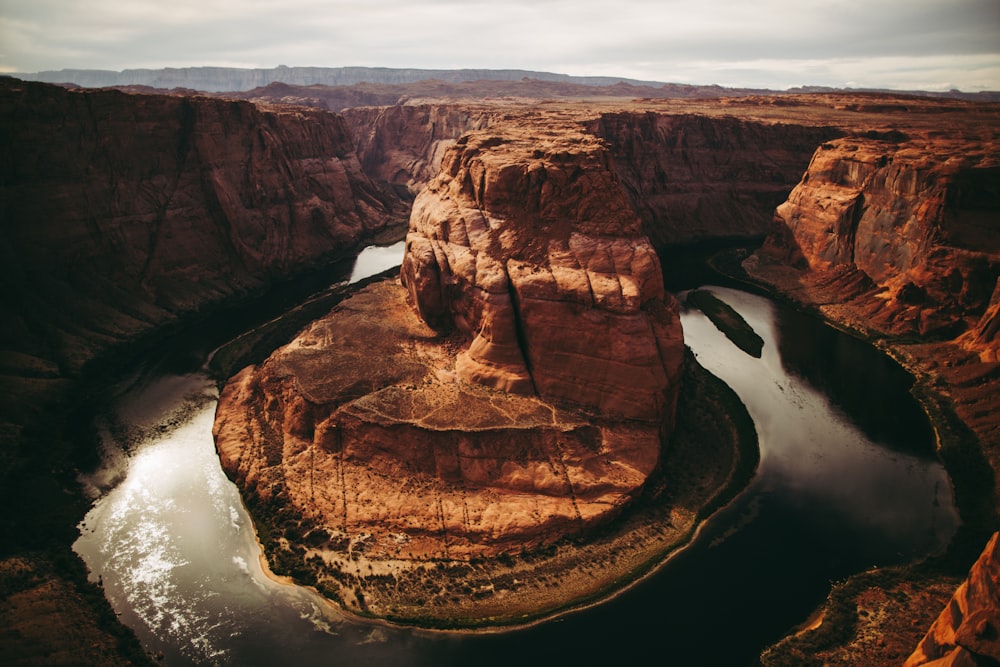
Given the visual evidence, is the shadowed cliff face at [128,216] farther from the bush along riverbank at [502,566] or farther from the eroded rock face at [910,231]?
the eroded rock face at [910,231]

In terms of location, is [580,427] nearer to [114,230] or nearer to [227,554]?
[227,554]

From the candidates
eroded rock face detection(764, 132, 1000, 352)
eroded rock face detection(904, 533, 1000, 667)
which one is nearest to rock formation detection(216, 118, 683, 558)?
eroded rock face detection(904, 533, 1000, 667)

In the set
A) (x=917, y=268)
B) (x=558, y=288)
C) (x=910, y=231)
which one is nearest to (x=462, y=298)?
(x=558, y=288)

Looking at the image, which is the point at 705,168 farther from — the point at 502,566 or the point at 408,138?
the point at 502,566

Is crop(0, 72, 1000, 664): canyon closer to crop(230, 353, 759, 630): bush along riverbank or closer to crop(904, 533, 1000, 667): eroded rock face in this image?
crop(230, 353, 759, 630): bush along riverbank

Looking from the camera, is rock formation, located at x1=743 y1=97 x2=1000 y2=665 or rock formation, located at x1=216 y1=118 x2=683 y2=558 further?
rock formation, located at x1=743 y1=97 x2=1000 y2=665

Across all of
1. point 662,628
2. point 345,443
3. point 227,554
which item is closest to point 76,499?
point 227,554
